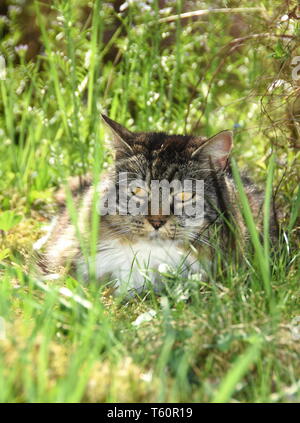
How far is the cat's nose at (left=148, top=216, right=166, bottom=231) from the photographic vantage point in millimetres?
2629

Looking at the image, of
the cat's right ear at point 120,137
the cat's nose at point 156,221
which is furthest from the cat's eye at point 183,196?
the cat's right ear at point 120,137

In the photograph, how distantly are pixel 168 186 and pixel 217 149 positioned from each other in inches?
11.0

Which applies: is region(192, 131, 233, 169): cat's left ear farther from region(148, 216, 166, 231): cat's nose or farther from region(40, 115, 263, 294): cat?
region(148, 216, 166, 231): cat's nose

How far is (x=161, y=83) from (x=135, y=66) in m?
0.20

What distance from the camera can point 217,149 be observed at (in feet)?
8.87

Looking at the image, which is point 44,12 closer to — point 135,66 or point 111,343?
point 135,66

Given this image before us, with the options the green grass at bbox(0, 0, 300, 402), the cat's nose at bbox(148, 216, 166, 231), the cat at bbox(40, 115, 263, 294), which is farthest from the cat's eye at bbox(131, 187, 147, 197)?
the green grass at bbox(0, 0, 300, 402)


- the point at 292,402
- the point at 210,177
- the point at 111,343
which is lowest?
the point at 292,402

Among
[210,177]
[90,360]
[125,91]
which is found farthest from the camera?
[125,91]

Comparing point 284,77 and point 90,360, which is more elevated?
point 284,77

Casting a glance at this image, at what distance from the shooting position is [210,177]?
2779 mm

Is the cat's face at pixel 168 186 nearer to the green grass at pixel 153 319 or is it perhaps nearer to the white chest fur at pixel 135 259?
the white chest fur at pixel 135 259

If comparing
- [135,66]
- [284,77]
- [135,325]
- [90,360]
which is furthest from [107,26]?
[90,360]

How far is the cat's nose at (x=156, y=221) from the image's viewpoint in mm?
2629
